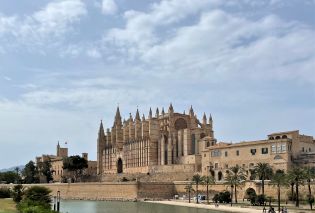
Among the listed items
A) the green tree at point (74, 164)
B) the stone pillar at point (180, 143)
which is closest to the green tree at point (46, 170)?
the green tree at point (74, 164)

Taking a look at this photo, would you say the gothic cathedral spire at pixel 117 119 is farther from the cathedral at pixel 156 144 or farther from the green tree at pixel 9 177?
the green tree at pixel 9 177

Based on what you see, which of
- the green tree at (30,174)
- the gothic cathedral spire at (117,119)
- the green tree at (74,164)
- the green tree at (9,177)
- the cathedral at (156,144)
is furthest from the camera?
the green tree at (9,177)

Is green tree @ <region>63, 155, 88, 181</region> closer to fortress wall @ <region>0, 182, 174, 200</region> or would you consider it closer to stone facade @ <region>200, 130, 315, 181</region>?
fortress wall @ <region>0, 182, 174, 200</region>

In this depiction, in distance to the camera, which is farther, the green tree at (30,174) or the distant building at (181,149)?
the green tree at (30,174)

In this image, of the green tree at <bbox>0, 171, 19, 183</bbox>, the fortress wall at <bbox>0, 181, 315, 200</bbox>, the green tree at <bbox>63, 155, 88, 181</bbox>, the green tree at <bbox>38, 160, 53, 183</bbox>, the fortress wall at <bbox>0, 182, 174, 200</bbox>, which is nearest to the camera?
the fortress wall at <bbox>0, 181, 315, 200</bbox>

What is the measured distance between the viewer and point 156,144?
10125 cm

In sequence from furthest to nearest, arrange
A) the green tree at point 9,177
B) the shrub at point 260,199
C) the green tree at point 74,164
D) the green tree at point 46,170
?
the green tree at point 46,170
the green tree at point 9,177
the green tree at point 74,164
the shrub at point 260,199

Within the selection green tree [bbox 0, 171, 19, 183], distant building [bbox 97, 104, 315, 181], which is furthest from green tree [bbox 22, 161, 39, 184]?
→ distant building [bbox 97, 104, 315, 181]

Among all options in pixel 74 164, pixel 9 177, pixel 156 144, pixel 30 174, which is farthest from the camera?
pixel 9 177

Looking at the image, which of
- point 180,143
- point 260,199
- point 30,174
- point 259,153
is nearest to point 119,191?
point 180,143

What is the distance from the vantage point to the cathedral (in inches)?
3696

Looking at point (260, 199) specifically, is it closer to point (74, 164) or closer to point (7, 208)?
point (7, 208)

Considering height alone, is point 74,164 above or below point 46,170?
above

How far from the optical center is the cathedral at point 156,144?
93875 millimetres
